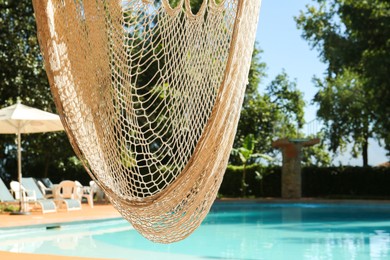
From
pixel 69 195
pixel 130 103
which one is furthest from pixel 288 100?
pixel 130 103

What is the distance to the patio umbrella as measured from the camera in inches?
400

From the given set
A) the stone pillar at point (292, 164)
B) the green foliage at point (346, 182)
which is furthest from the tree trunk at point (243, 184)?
the green foliage at point (346, 182)

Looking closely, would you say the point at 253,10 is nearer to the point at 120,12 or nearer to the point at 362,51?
the point at 120,12

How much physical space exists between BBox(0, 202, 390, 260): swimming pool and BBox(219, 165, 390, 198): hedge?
481 centimetres

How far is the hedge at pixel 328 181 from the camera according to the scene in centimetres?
1750

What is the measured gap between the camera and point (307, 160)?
89.0 feet

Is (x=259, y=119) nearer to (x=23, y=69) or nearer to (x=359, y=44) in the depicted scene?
(x=359, y=44)

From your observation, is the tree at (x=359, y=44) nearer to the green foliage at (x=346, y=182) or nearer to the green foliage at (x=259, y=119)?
the green foliage at (x=346, y=182)

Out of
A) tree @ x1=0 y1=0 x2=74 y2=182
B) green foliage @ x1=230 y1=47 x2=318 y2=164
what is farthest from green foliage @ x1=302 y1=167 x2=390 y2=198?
tree @ x1=0 y1=0 x2=74 y2=182

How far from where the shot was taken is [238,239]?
871 centimetres

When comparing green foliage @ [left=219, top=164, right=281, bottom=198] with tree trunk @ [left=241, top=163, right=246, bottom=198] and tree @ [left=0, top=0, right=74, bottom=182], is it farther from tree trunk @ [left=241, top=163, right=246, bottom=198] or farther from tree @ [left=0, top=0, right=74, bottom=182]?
tree @ [left=0, top=0, right=74, bottom=182]

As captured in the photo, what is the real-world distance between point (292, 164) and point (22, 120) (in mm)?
8440

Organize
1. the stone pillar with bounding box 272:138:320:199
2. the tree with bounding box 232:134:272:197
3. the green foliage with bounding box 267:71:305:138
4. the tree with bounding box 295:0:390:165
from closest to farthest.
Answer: the tree with bounding box 295:0:390:165
the stone pillar with bounding box 272:138:320:199
the tree with bounding box 232:134:272:197
the green foliage with bounding box 267:71:305:138

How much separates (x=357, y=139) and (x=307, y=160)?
116 inches
